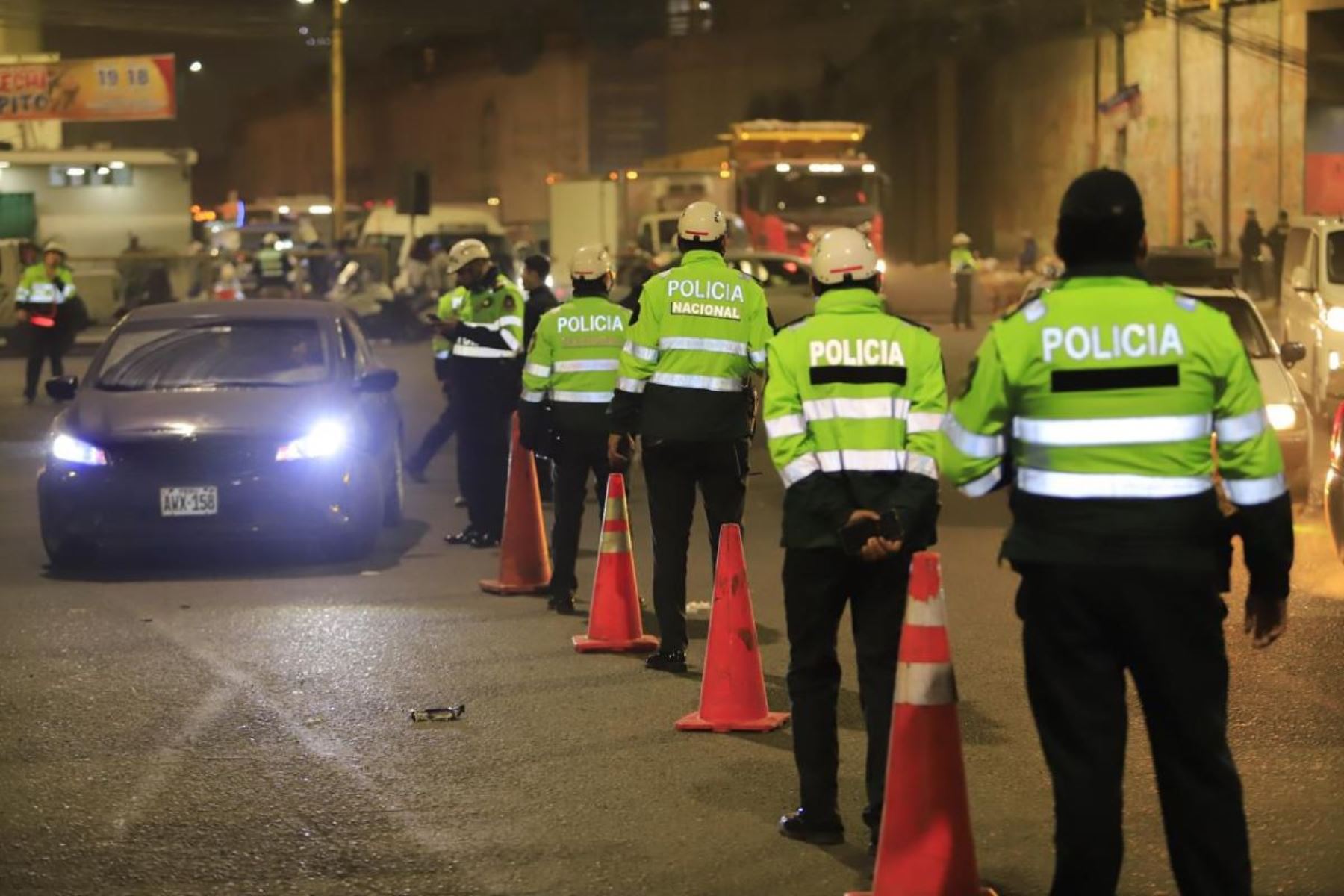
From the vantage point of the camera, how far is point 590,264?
33.2 ft

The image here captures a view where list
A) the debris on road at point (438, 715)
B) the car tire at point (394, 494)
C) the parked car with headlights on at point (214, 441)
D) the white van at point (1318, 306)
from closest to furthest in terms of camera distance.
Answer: the debris on road at point (438, 715)
the parked car with headlights on at point (214, 441)
the car tire at point (394, 494)
the white van at point (1318, 306)

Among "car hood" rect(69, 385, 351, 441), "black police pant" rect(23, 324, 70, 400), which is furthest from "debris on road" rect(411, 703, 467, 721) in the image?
"black police pant" rect(23, 324, 70, 400)

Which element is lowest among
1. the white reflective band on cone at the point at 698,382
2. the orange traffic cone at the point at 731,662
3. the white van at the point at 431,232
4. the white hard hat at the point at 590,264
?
the orange traffic cone at the point at 731,662

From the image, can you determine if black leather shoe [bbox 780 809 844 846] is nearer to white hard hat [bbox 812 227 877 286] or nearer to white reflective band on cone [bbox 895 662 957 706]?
white reflective band on cone [bbox 895 662 957 706]

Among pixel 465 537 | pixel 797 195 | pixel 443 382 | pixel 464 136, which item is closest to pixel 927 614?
pixel 465 537

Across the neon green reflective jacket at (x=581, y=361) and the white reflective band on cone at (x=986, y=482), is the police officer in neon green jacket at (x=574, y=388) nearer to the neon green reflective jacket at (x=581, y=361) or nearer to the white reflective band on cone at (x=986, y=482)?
the neon green reflective jacket at (x=581, y=361)

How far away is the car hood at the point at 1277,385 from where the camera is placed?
45.0 feet

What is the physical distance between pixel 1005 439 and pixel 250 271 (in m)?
39.3

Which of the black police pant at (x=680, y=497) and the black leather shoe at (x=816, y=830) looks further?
the black police pant at (x=680, y=497)

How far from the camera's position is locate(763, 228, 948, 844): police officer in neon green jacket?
234 inches

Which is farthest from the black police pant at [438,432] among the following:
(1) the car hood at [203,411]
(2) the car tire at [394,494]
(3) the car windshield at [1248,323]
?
(3) the car windshield at [1248,323]

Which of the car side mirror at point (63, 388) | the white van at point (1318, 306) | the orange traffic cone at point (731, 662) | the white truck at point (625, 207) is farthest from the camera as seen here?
the white truck at point (625, 207)

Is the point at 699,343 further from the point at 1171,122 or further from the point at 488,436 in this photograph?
the point at 1171,122

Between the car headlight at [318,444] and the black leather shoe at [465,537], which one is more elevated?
the car headlight at [318,444]
